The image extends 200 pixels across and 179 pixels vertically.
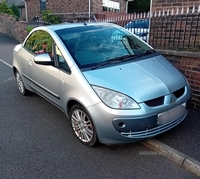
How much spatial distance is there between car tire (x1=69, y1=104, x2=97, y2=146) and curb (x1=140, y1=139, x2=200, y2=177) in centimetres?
74

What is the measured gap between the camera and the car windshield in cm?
318

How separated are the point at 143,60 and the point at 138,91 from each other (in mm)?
814

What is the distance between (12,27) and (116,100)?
50.3 feet

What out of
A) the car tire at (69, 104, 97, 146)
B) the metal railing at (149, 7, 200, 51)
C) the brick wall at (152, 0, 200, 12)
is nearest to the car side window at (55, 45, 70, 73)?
the car tire at (69, 104, 97, 146)

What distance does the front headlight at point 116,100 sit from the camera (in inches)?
99.6

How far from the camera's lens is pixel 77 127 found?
311cm

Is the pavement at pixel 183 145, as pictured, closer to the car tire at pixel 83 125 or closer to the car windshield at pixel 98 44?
the car tire at pixel 83 125

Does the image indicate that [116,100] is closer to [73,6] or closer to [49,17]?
[49,17]

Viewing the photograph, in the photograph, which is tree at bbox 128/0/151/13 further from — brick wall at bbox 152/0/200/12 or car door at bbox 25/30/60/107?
car door at bbox 25/30/60/107

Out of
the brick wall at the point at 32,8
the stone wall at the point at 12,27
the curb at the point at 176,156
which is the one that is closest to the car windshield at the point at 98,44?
the curb at the point at 176,156

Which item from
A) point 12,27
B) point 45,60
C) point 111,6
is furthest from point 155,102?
point 111,6

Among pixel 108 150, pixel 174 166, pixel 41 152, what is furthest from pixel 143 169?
pixel 41 152

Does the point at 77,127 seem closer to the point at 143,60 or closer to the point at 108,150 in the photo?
the point at 108,150

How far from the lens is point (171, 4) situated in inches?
178
